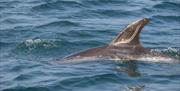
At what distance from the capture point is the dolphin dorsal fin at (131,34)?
53.9 ft

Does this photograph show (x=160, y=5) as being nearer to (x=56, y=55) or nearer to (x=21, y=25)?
(x=21, y=25)

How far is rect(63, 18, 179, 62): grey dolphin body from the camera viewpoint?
16.5 meters

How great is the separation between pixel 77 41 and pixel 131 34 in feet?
10.1

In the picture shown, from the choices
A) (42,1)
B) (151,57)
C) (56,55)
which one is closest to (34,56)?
(56,55)

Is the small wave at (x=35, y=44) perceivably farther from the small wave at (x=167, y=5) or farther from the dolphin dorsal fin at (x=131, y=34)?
the small wave at (x=167, y=5)

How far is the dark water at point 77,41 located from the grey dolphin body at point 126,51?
320 mm

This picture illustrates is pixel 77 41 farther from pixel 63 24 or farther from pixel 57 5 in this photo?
pixel 57 5

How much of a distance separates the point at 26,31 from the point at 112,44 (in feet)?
15.1

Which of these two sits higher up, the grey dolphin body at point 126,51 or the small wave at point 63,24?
the grey dolphin body at point 126,51

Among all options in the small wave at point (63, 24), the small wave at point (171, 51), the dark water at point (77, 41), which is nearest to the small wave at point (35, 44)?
the dark water at point (77, 41)

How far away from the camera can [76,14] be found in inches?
935

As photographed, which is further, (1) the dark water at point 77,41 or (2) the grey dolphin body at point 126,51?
(2) the grey dolphin body at point 126,51

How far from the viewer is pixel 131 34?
1662 centimetres

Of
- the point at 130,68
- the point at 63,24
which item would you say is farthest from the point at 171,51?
the point at 63,24
